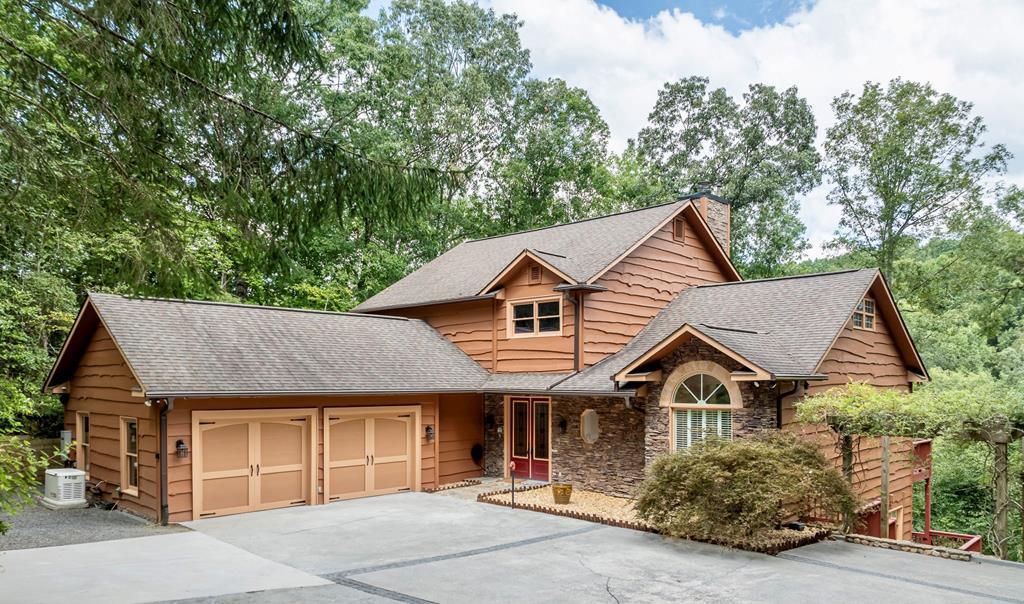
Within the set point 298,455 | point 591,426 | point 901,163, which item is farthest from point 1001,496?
point 901,163

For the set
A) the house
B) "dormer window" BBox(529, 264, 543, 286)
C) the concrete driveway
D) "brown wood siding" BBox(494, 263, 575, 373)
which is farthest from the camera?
"dormer window" BBox(529, 264, 543, 286)

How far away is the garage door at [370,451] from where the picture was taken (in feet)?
44.4

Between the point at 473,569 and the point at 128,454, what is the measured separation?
25.4 feet

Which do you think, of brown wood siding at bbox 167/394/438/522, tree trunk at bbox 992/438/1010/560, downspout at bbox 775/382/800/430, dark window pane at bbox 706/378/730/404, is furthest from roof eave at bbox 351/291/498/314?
tree trunk at bbox 992/438/1010/560

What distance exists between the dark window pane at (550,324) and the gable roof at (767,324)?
4.28ft

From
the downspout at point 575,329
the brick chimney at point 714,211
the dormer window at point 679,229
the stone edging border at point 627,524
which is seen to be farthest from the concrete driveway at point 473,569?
the brick chimney at point 714,211

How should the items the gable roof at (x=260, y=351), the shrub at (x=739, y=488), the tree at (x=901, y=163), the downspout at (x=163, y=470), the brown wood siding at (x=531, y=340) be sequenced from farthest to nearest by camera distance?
1. the tree at (x=901, y=163)
2. the brown wood siding at (x=531, y=340)
3. the gable roof at (x=260, y=351)
4. the downspout at (x=163, y=470)
5. the shrub at (x=739, y=488)

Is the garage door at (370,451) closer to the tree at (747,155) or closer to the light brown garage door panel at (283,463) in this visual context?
the light brown garage door panel at (283,463)

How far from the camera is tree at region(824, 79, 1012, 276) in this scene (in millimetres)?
24750

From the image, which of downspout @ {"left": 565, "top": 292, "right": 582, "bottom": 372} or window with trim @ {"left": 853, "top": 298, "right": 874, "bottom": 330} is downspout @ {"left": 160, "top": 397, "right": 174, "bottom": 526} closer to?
downspout @ {"left": 565, "top": 292, "right": 582, "bottom": 372}

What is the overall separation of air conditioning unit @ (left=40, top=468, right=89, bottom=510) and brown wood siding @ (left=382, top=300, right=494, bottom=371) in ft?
27.7

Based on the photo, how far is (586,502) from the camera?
1323cm

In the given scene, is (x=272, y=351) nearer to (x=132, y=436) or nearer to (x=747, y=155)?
(x=132, y=436)

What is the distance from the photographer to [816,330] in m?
12.7
